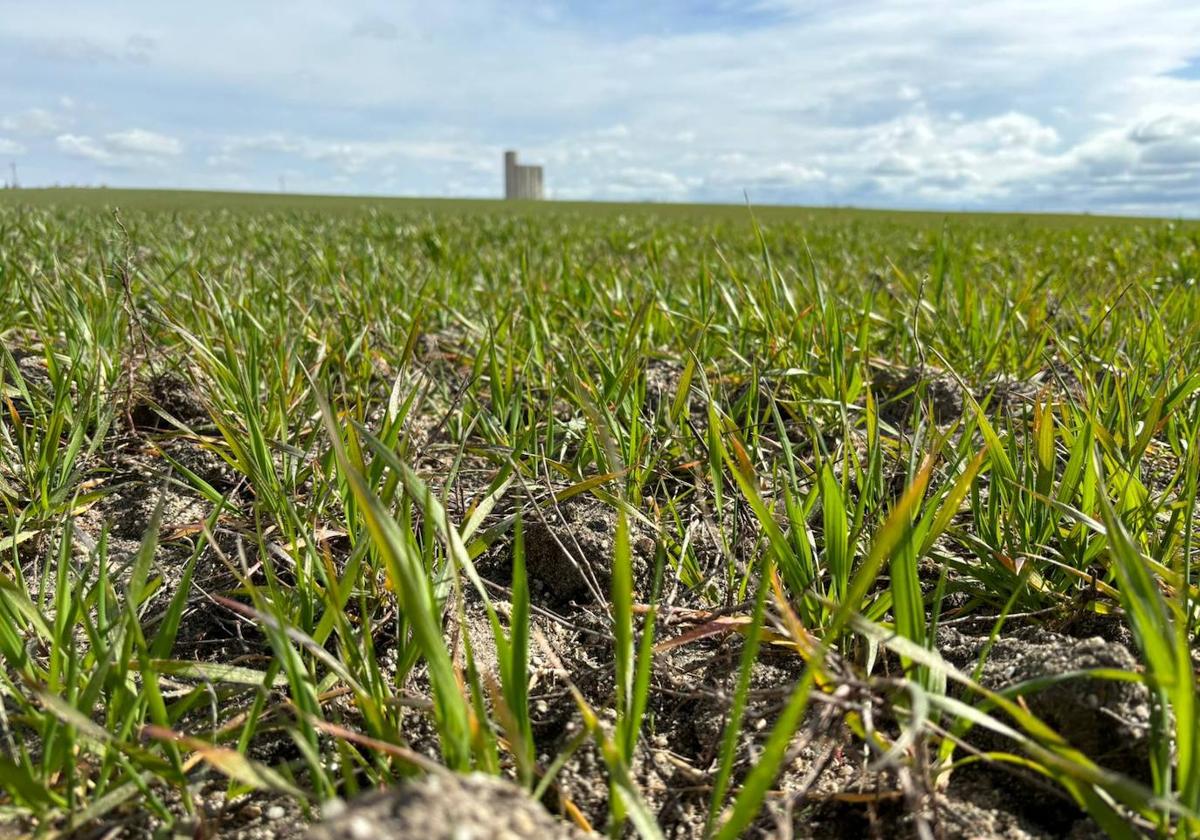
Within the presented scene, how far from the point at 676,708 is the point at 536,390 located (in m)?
1.09

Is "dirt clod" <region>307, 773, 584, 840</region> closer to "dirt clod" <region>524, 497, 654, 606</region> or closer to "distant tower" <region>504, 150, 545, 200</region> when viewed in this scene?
"dirt clod" <region>524, 497, 654, 606</region>

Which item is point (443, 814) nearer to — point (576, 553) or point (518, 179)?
point (576, 553)

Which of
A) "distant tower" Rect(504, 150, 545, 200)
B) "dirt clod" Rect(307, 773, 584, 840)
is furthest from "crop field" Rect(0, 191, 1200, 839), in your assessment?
"distant tower" Rect(504, 150, 545, 200)

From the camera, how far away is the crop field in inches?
28.7

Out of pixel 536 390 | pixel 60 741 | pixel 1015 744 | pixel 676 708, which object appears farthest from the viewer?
pixel 536 390

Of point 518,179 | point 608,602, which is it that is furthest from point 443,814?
point 518,179

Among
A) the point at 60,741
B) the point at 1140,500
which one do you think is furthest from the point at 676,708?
the point at 1140,500

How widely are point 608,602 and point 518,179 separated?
4837 cm

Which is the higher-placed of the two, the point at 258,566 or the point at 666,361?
the point at 666,361

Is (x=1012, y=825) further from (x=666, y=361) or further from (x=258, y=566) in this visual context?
(x=666, y=361)

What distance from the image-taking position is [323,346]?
2.01 meters

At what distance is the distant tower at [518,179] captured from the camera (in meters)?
47.3

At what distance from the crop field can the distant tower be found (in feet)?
154

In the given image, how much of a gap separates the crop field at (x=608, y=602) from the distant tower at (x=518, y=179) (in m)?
47.0
